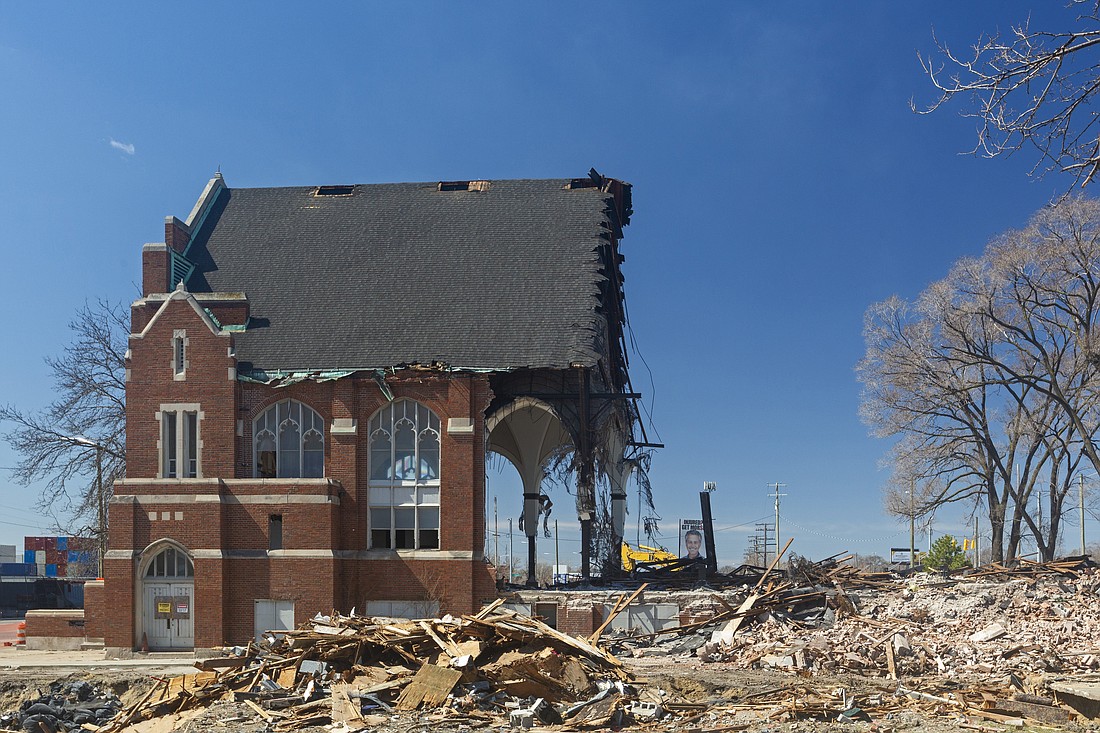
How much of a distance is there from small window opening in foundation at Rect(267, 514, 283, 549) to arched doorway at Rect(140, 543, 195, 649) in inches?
86.8

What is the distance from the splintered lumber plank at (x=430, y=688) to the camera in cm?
1819

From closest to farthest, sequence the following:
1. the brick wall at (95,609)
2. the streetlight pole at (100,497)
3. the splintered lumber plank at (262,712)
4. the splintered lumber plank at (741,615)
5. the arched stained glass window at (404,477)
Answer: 1. the splintered lumber plank at (262,712)
2. the splintered lumber plank at (741,615)
3. the brick wall at (95,609)
4. the arched stained glass window at (404,477)
5. the streetlight pole at (100,497)

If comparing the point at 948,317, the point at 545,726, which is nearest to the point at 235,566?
the point at 545,726

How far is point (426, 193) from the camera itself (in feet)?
139

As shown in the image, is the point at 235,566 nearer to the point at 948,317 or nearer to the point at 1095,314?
the point at 948,317

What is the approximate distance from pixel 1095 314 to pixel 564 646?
28116mm

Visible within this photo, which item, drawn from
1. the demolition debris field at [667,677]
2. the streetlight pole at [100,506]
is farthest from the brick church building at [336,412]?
the streetlight pole at [100,506]

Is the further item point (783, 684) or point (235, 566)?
point (235, 566)

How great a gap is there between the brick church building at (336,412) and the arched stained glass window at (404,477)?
0.16 feet

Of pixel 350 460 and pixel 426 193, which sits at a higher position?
pixel 426 193

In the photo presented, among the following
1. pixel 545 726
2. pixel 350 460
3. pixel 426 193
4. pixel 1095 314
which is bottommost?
pixel 545 726

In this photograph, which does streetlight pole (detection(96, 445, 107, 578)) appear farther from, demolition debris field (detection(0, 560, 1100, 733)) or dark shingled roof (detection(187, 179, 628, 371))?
demolition debris field (detection(0, 560, 1100, 733))

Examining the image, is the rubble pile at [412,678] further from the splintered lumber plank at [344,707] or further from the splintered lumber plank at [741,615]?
the splintered lumber plank at [741,615]

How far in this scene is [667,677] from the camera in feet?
69.9
